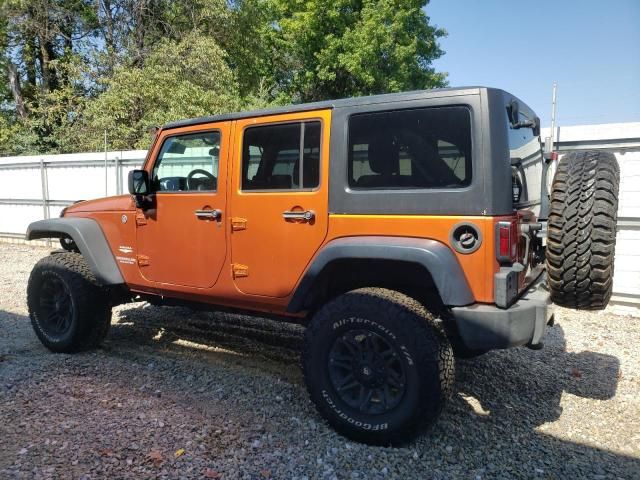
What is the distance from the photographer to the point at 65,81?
2028cm

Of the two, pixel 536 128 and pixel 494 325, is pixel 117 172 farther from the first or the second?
pixel 494 325

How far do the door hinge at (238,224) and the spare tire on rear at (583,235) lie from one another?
6.40 ft

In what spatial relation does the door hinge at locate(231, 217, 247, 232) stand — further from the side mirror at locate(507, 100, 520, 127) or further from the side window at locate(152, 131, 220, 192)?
the side mirror at locate(507, 100, 520, 127)

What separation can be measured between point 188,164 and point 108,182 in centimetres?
718

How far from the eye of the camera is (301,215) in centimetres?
323

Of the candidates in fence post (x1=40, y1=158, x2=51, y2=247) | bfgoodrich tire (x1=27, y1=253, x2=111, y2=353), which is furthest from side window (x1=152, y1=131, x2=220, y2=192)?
fence post (x1=40, y1=158, x2=51, y2=247)

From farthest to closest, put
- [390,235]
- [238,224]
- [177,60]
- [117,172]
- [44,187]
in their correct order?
[177,60] < [44,187] < [117,172] < [238,224] < [390,235]

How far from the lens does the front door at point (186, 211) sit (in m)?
3.67

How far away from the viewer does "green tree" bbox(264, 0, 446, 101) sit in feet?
73.3

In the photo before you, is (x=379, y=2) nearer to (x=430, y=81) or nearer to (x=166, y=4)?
(x=430, y=81)

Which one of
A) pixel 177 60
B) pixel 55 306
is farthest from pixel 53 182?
pixel 55 306

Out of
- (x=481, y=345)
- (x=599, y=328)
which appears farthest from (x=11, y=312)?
(x=599, y=328)

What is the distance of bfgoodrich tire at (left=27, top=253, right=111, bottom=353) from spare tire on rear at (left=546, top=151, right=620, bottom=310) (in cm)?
363

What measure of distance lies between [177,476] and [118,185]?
27.8ft
